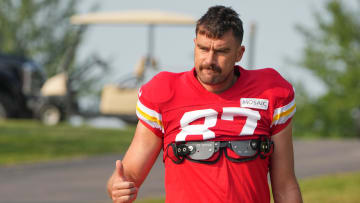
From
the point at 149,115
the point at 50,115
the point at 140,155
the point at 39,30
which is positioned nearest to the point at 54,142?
the point at 50,115

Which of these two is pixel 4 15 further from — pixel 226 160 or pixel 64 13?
pixel 226 160

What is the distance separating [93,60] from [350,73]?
1550 centimetres

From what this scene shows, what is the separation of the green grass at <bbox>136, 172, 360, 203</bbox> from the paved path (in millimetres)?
815

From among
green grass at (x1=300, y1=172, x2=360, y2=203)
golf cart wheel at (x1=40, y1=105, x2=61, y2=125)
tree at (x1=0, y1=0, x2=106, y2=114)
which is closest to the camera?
green grass at (x1=300, y1=172, x2=360, y2=203)

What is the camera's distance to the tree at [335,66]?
1400 inches

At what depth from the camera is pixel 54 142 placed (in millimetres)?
18219

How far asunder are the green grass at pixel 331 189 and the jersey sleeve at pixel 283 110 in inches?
274

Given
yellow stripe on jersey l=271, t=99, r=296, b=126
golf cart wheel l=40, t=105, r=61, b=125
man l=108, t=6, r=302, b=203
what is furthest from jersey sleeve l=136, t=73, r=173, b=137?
golf cart wheel l=40, t=105, r=61, b=125

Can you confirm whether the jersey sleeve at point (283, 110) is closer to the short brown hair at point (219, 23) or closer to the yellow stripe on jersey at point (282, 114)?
the yellow stripe on jersey at point (282, 114)

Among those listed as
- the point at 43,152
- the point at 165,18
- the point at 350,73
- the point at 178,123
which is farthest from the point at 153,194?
the point at 350,73

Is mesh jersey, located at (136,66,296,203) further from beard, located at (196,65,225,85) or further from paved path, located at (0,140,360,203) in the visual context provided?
paved path, located at (0,140,360,203)

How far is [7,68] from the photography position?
26422mm

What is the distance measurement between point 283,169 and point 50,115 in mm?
21500

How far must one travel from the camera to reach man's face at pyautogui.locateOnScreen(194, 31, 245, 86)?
3.53 m
